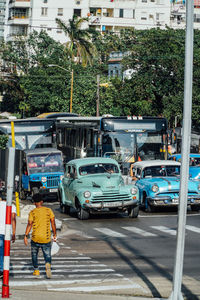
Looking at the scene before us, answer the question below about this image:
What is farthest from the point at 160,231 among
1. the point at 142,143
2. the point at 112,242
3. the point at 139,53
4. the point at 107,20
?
the point at 107,20

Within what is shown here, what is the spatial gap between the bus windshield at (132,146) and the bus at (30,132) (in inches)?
310

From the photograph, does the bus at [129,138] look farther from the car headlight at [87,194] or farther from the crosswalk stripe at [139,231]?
the crosswalk stripe at [139,231]

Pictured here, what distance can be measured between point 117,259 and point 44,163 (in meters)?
17.6

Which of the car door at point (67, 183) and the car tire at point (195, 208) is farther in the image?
the car tire at point (195, 208)

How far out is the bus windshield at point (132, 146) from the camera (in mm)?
33406

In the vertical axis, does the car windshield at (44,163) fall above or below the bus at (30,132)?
below

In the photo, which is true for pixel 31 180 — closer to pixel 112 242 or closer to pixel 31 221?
pixel 112 242

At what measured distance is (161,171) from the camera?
2752 centimetres

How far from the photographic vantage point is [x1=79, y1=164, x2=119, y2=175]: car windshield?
988 inches

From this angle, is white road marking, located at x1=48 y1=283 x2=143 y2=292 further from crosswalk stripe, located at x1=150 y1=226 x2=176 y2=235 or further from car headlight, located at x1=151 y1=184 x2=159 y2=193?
car headlight, located at x1=151 y1=184 x2=159 y2=193

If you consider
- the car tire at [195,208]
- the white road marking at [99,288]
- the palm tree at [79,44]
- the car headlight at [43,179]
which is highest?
the palm tree at [79,44]

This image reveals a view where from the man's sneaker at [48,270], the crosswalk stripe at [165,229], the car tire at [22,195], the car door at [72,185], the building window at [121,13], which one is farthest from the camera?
the building window at [121,13]

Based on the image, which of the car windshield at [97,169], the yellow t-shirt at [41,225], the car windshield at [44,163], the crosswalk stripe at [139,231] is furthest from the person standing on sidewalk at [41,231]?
the car windshield at [44,163]

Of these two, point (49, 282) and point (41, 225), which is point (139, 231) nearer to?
point (41, 225)
